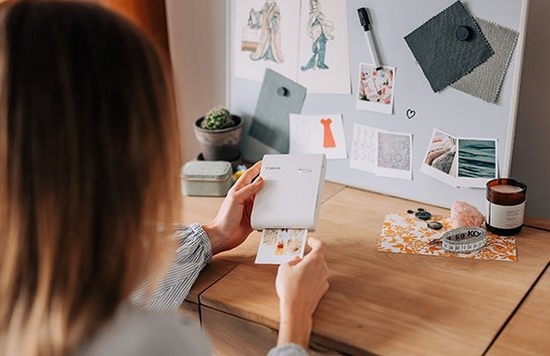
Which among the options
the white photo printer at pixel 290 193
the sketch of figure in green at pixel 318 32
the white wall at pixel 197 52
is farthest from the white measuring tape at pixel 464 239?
the white wall at pixel 197 52

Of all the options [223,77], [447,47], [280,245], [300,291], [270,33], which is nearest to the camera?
[300,291]

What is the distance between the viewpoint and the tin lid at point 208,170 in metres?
1.49

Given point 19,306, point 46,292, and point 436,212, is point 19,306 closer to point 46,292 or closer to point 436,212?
point 46,292

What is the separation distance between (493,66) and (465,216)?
28cm

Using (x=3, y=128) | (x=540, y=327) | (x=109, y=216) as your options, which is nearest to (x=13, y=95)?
(x=3, y=128)

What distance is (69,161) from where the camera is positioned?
70 cm

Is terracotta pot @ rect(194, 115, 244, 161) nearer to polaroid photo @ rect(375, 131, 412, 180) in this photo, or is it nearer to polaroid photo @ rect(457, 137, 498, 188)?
polaroid photo @ rect(375, 131, 412, 180)

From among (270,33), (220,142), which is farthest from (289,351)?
(270,33)

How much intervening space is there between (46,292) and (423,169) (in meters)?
0.89

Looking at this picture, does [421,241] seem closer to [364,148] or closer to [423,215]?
[423,215]

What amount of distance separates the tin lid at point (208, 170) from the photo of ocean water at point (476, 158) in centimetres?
48

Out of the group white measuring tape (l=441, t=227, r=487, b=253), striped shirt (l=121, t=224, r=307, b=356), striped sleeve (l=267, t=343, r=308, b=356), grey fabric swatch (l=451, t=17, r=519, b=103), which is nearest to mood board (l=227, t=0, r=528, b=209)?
grey fabric swatch (l=451, t=17, r=519, b=103)

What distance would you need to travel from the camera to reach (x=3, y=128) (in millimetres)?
684

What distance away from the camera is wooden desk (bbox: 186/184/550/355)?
100cm
